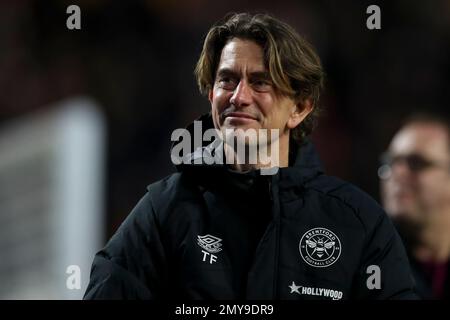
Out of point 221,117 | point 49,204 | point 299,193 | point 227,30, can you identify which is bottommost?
point 49,204

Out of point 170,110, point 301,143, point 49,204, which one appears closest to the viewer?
point 301,143

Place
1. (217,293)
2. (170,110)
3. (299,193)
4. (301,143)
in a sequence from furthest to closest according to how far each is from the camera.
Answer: (170,110) < (301,143) < (299,193) < (217,293)

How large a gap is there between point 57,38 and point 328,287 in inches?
166

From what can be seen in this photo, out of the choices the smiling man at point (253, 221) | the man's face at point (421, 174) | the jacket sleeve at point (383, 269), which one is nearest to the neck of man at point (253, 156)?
the smiling man at point (253, 221)

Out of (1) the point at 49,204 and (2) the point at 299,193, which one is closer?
(2) the point at 299,193

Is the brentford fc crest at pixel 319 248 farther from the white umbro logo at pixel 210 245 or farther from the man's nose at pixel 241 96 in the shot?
the man's nose at pixel 241 96

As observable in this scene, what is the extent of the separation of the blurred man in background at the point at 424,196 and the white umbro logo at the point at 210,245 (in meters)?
→ 1.61

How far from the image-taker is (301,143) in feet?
9.41

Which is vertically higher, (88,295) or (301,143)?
(301,143)

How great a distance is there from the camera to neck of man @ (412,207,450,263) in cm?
409

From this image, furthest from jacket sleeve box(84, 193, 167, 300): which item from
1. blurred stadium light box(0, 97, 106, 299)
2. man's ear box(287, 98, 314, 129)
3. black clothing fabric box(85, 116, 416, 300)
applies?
blurred stadium light box(0, 97, 106, 299)

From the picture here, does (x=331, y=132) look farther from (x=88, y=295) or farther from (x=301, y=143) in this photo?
(x=88, y=295)

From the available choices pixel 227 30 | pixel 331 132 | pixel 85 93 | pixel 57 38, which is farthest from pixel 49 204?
pixel 227 30

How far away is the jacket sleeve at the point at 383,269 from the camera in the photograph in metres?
2.59
